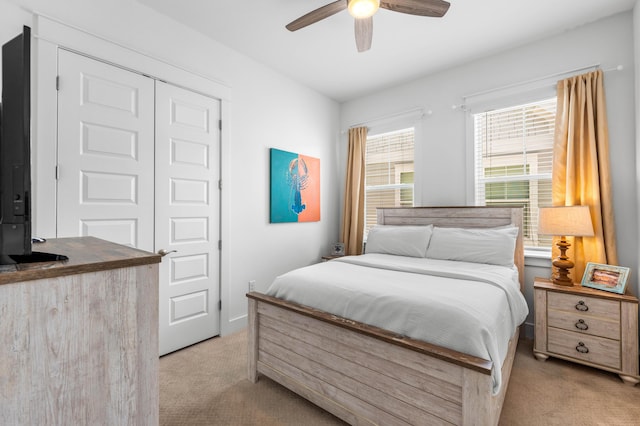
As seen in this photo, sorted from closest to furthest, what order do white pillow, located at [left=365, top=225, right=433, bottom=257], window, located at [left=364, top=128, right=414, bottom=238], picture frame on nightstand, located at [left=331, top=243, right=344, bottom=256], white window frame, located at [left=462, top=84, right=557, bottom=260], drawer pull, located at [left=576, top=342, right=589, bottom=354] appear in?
drawer pull, located at [left=576, top=342, right=589, bottom=354] < white window frame, located at [left=462, top=84, right=557, bottom=260] < white pillow, located at [left=365, top=225, right=433, bottom=257] < window, located at [left=364, top=128, right=414, bottom=238] < picture frame on nightstand, located at [left=331, top=243, right=344, bottom=256]

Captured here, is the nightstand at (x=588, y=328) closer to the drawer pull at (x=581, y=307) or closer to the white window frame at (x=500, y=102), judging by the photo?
the drawer pull at (x=581, y=307)

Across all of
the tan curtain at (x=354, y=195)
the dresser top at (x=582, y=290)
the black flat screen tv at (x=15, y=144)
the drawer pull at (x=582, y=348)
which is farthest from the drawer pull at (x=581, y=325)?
the black flat screen tv at (x=15, y=144)

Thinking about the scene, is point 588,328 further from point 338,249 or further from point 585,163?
point 338,249

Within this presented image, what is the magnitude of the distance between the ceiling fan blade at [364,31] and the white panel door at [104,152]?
5.38ft

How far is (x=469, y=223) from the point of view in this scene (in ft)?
9.93

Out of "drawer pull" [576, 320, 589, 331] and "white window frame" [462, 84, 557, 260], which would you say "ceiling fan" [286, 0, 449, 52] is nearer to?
"white window frame" [462, 84, 557, 260]

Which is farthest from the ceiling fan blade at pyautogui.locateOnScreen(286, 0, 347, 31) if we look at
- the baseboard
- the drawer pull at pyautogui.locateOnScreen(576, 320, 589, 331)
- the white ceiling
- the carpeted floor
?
the drawer pull at pyautogui.locateOnScreen(576, 320, 589, 331)

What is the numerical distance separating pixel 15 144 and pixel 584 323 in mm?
3175

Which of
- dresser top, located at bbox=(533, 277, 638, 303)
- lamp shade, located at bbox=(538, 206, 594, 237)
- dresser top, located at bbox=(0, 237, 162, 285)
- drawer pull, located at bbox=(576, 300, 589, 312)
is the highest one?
lamp shade, located at bbox=(538, 206, 594, 237)

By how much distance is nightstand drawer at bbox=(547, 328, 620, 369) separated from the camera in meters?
2.05

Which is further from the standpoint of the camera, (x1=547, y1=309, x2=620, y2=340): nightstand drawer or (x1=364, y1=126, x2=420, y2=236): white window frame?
(x1=364, y1=126, x2=420, y2=236): white window frame

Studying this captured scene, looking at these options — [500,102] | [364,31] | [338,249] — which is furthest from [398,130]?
Result: [364,31]

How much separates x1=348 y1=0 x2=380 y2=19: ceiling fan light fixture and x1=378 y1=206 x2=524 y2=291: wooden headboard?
2.10m

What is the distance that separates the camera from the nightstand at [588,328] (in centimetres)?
199
